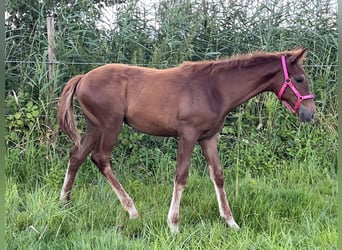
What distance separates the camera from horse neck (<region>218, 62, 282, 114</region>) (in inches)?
147

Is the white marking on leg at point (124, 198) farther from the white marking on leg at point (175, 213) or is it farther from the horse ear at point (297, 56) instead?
the horse ear at point (297, 56)

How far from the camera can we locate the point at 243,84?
12.4ft

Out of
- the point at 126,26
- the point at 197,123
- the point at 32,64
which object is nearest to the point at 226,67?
the point at 197,123

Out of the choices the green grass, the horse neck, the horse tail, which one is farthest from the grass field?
the horse neck

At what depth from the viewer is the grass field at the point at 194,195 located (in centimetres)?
308

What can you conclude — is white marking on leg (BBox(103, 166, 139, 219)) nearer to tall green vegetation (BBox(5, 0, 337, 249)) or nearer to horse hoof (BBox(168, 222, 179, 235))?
tall green vegetation (BBox(5, 0, 337, 249))

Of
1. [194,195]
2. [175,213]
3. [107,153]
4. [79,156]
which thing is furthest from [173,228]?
[79,156]

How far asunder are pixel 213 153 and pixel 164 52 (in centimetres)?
194

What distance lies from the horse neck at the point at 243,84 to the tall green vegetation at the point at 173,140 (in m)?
0.94

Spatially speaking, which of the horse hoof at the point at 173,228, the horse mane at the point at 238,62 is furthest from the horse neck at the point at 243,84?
the horse hoof at the point at 173,228

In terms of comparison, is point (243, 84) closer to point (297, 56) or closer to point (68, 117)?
point (297, 56)

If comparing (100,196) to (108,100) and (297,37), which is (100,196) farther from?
(297,37)

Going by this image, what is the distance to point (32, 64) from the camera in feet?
17.5

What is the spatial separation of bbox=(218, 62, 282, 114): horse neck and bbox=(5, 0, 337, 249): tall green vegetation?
0.94 metres
